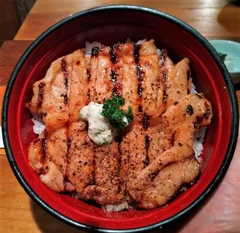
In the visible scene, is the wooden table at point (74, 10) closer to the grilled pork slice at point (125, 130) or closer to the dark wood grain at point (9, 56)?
the dark wood grain at point (9, 56)

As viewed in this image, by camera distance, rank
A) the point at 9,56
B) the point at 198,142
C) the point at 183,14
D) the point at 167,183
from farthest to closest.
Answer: the point at 183,14 → the point at 9,56 → the point at 198,142 → the point at 167,183

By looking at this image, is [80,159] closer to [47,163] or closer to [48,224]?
[47,163]

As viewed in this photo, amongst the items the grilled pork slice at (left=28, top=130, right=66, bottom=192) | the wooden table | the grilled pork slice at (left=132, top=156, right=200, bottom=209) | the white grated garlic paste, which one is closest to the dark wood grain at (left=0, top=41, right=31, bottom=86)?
the wooden table

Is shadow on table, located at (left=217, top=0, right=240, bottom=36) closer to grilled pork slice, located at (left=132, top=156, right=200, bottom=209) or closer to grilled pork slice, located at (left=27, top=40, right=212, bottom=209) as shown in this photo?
grilled pork slice, located at (left=27, top=40, right=212, bottom=209)

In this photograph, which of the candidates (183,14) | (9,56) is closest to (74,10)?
(9,56)

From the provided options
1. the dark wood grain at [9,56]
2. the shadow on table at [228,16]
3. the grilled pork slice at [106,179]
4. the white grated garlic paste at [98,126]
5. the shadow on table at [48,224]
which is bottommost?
the shadow on table at [48,224]

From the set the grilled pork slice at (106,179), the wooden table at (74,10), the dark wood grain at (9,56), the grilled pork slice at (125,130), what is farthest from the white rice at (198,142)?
the dark wood grain at (9,56)

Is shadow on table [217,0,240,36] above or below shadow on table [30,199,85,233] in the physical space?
above
